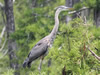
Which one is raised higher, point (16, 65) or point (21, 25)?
point (21, 25)

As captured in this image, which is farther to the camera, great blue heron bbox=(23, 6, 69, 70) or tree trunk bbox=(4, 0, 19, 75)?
tree trunk bbox=(4, 0, 19, 75)

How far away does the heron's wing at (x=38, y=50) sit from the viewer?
211 inches

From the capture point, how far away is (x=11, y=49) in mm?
7871

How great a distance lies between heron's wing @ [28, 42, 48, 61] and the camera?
5350 millimetres

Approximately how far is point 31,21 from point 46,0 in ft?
6.32

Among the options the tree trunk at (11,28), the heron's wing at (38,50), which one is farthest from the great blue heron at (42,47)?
the tree trunk at (11,28)

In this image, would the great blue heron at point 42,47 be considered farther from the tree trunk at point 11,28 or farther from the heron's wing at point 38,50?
the tree trunk at point 11,28

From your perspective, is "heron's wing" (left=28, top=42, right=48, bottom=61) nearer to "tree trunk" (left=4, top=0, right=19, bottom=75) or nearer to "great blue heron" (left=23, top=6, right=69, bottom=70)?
"great blue heron" (left=23, top=6, right=69, bottom=70)

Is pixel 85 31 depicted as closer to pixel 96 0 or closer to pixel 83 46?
pixel 83 46

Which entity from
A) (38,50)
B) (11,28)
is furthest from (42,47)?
(11,28)

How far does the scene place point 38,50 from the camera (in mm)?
5469

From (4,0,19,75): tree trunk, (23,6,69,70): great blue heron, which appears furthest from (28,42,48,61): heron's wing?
(4,0,19,75): tree trunk

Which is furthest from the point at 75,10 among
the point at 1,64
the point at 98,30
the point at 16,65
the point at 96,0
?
the point at 1,64

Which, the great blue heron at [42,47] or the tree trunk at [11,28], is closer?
the great blue heron at [42,47]
